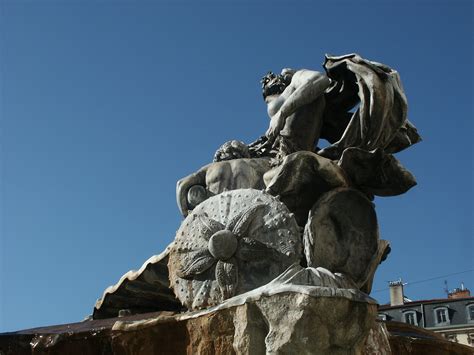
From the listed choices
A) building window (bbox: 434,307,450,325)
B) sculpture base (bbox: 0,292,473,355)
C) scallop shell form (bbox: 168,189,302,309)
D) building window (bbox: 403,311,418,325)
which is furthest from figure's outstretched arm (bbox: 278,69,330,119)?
building window (bbox: 434,307,450,325)

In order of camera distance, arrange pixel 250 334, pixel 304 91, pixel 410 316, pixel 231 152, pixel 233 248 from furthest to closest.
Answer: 1. pixel 410 316
2. pixel 231 152
3. pixel 304 91
4. pixel 233 248
5. pixel 250 334

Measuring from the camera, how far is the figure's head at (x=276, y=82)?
7570 millimetres

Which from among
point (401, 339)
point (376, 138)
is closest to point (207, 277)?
point (401, 339)

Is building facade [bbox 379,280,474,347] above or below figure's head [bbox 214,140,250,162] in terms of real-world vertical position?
above

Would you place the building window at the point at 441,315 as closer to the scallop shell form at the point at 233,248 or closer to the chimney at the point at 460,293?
the chimney at the point at 460,293

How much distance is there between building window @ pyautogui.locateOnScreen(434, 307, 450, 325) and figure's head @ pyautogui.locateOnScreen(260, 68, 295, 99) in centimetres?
2645

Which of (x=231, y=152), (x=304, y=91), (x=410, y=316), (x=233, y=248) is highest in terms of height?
(x=410, y=316)

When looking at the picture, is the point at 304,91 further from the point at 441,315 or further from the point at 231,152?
the point at 441,315

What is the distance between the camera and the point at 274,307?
372cm

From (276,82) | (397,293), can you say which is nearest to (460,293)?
(397,293)

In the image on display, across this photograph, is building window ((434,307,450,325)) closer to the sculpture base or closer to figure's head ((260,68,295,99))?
figure's head ((260,68,295,99))

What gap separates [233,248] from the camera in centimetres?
511

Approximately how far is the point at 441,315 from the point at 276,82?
1060 inches

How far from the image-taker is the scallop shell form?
16.7 feet
